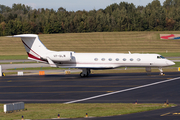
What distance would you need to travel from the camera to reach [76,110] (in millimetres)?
18375

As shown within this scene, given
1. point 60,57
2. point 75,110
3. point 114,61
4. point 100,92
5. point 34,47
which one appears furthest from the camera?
point 34,47

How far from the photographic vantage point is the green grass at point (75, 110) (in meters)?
16.7

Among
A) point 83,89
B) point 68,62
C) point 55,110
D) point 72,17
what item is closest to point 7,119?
point 55,110

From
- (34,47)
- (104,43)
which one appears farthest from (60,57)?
(104,43)

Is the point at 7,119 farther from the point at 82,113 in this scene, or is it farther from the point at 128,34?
the point at 128,34

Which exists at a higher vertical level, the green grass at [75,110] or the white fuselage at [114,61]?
the white fuselage at [114,61]

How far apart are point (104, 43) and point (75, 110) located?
9414 centimetres

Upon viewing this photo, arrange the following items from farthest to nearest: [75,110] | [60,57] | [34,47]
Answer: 1. [34,47]
2. [60,57]
3. [75,110]

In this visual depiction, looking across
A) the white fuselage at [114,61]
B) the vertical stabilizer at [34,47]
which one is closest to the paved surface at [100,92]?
the white fuselage at [114,61]

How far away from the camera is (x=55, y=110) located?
18422mm

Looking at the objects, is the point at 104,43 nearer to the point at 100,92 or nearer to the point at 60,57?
the point at 60,57

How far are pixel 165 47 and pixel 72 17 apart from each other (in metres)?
74.0

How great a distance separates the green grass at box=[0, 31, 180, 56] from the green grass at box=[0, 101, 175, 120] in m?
78.4

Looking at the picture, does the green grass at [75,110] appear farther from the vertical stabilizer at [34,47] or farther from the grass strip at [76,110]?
the vertical stabilizer at [34,47]
